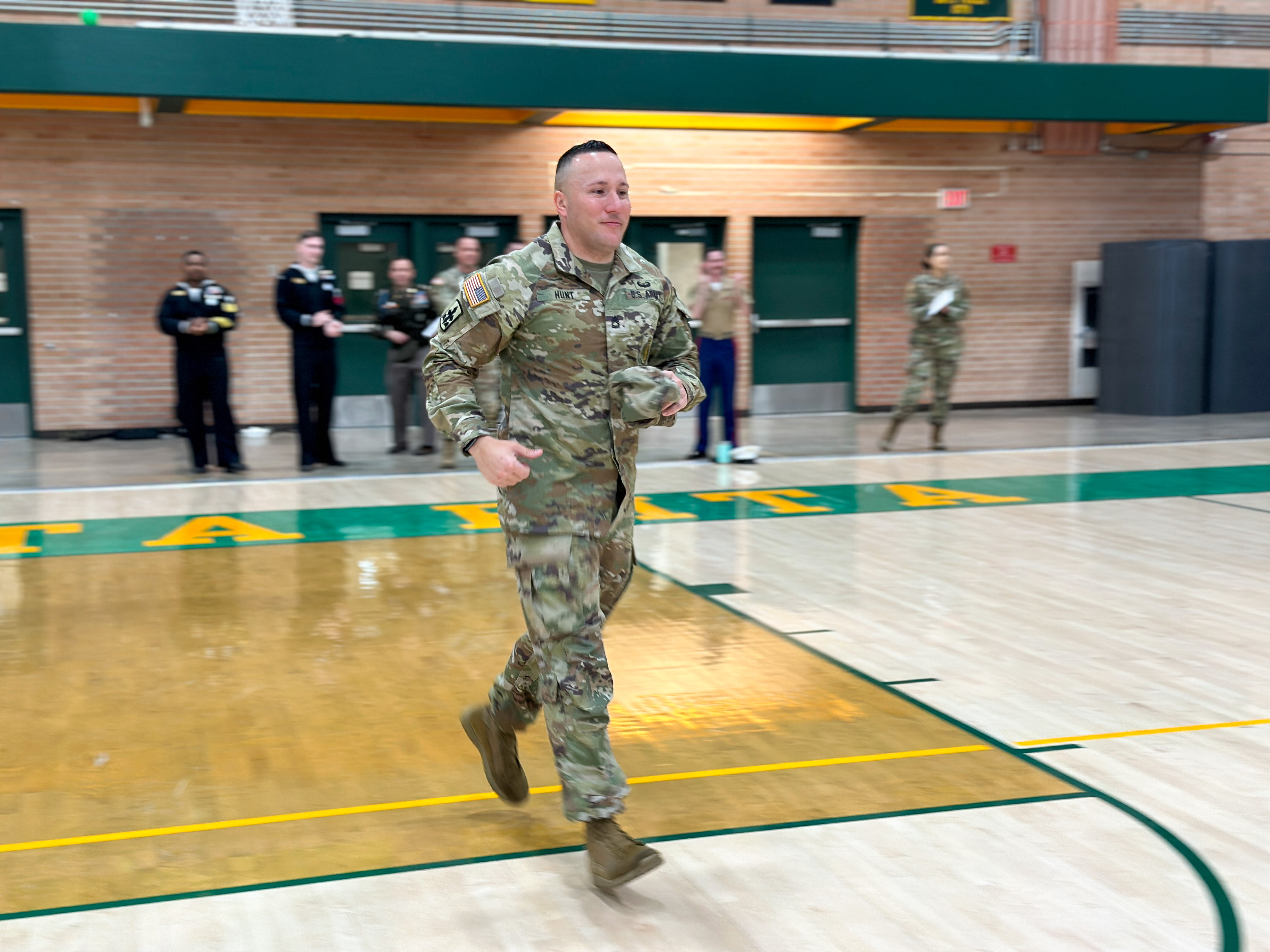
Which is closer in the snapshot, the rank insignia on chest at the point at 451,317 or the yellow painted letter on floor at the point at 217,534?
the rank insignia on chest at the point at 451,317

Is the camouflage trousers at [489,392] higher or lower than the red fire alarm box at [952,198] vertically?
lower

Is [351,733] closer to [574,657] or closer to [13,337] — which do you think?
[574,657]

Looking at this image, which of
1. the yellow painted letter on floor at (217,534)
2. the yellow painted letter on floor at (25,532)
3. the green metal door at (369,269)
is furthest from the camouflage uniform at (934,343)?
the yellow painted letter on floor at (25,532)

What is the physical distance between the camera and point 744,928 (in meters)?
3.29

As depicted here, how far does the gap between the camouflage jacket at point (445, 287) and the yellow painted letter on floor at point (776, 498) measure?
10.5 ft

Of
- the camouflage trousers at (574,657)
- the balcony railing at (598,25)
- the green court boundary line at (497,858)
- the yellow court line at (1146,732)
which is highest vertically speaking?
the balcony railing at (598,25)

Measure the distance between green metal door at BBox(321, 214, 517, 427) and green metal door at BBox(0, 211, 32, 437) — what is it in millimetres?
3455

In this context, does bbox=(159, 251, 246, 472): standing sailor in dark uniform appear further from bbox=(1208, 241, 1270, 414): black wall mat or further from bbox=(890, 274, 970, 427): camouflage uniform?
bbox=(1208, 241, 1270, 414): black wall mat

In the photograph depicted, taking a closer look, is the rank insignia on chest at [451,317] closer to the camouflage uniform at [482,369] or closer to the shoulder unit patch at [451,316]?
the shoulder unit patch at [451,316]

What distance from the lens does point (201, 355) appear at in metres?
11.6

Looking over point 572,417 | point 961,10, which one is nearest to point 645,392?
point 572,417

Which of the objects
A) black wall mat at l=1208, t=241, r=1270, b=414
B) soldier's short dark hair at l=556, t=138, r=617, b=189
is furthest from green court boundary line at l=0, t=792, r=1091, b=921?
black wall mat at l=1208, t=241, r=1270, b=414

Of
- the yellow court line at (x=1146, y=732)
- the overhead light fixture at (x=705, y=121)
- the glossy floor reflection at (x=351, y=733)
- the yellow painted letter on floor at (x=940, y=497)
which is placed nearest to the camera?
the glossy floor reflection at (x=351, y=733)

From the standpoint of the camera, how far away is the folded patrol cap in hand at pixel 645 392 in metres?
3.45
